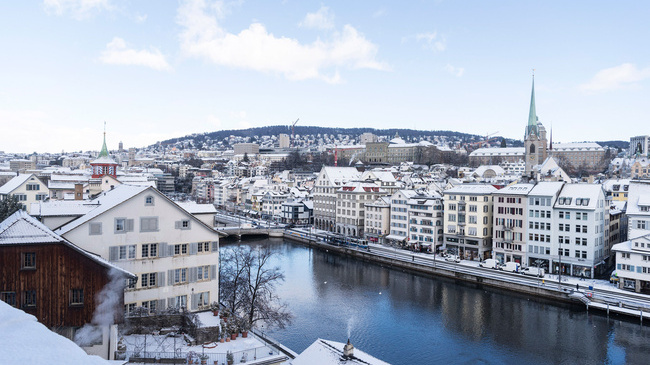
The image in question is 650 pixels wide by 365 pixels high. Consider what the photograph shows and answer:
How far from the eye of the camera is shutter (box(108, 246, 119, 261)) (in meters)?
21.4

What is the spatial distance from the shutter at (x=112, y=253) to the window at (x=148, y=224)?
4.48 feet

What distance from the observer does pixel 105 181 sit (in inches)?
2431

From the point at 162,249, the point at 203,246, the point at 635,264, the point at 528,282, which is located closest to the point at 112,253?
the point at 162,249

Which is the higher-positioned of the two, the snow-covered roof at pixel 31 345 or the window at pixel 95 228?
the snow-covered roof at pixel 31 345

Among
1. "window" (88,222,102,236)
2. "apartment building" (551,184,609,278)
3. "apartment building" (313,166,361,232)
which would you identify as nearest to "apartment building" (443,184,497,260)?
"apartment building" (551,184,609,278)

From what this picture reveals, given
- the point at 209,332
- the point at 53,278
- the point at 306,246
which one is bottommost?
the point at 306,246

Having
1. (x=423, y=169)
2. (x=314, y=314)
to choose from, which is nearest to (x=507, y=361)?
(x=314, y=314)

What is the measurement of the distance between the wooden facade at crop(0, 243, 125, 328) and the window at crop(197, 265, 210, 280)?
24.7 feet

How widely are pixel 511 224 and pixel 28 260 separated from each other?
43.6 metres

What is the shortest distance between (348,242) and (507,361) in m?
37.3

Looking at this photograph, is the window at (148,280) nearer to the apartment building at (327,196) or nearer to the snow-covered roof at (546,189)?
the snow-covered roof at (546,189)

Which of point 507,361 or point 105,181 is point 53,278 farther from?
point 105,181

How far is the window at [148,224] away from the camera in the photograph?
73.0ft

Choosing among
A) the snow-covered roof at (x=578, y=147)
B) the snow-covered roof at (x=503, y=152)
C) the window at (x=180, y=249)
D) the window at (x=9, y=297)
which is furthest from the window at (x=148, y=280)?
the snow-covered roof at (x=578, y=147)
